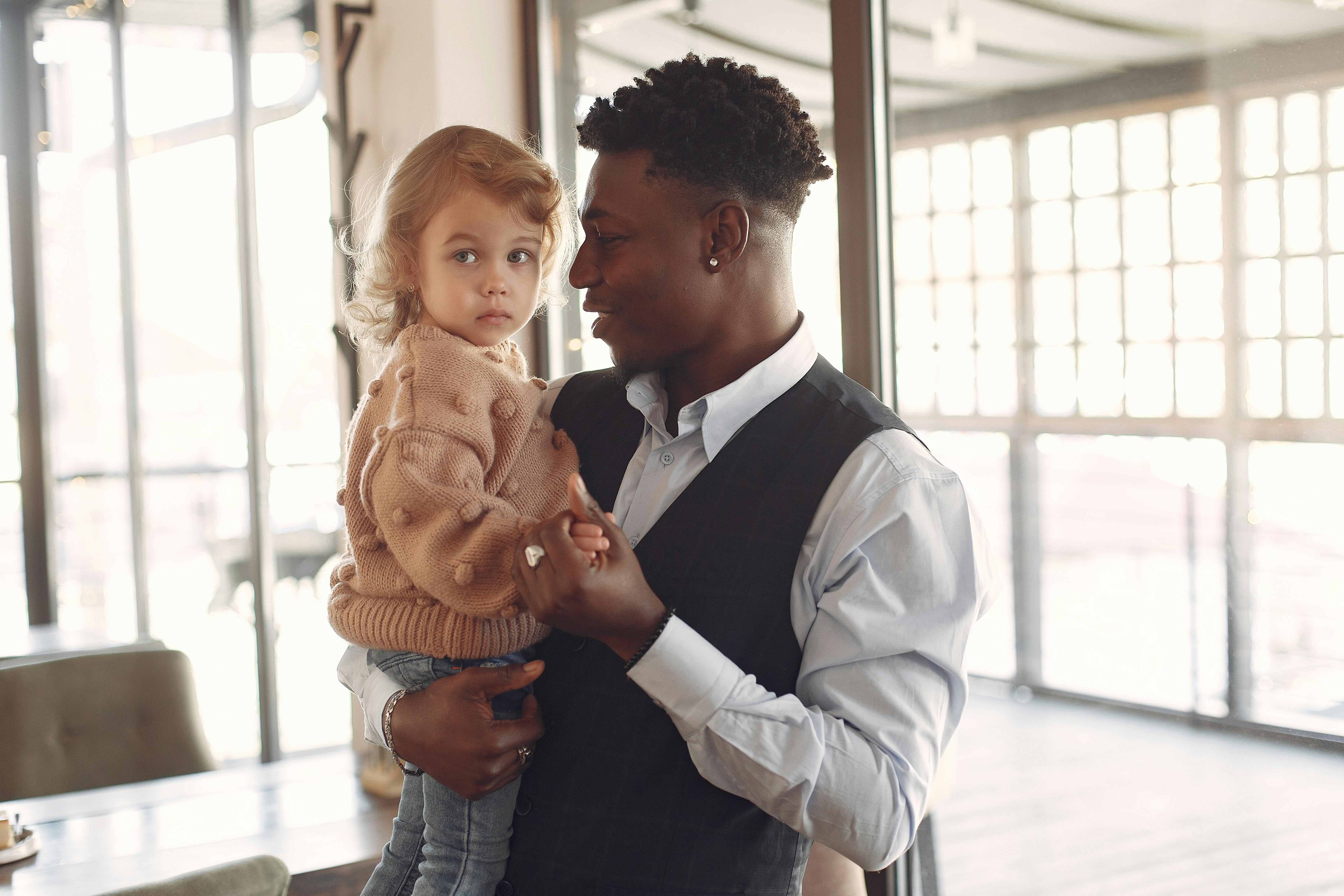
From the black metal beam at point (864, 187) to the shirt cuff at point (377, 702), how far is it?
41.1 inches

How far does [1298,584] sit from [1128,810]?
1.83ft

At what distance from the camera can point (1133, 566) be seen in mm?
1784

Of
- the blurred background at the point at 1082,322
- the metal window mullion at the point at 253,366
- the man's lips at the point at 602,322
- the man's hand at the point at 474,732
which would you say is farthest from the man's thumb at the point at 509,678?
the metal window mullion at the point at 253,366

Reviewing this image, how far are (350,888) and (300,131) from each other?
2777 millimetres

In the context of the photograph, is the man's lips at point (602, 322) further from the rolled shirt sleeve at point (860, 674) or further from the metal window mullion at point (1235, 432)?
the metal window mullion at point (1235, 432)

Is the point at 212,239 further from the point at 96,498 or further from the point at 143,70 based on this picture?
the point at 96,498

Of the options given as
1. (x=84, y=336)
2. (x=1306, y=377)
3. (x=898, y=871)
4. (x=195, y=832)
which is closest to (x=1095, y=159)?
(x=1306, y=377)

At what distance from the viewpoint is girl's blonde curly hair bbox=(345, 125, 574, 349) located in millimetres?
1391

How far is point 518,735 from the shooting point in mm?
1194

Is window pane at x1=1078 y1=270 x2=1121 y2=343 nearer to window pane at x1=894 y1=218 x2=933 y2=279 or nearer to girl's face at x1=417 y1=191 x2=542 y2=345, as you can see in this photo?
window pane at x1=894 y1=218 x2=933 y2=279

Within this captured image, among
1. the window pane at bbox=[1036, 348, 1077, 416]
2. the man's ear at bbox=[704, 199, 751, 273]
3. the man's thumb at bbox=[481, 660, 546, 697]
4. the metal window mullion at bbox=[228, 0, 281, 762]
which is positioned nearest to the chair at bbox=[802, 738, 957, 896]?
the window pane at bbox=[1036, 348, 1077, 416]

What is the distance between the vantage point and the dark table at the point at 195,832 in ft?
6.44

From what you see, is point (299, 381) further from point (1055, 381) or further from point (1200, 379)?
point (1200, 379)

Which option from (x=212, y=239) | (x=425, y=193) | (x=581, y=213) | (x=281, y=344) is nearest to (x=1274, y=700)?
(x=581, y=213)
